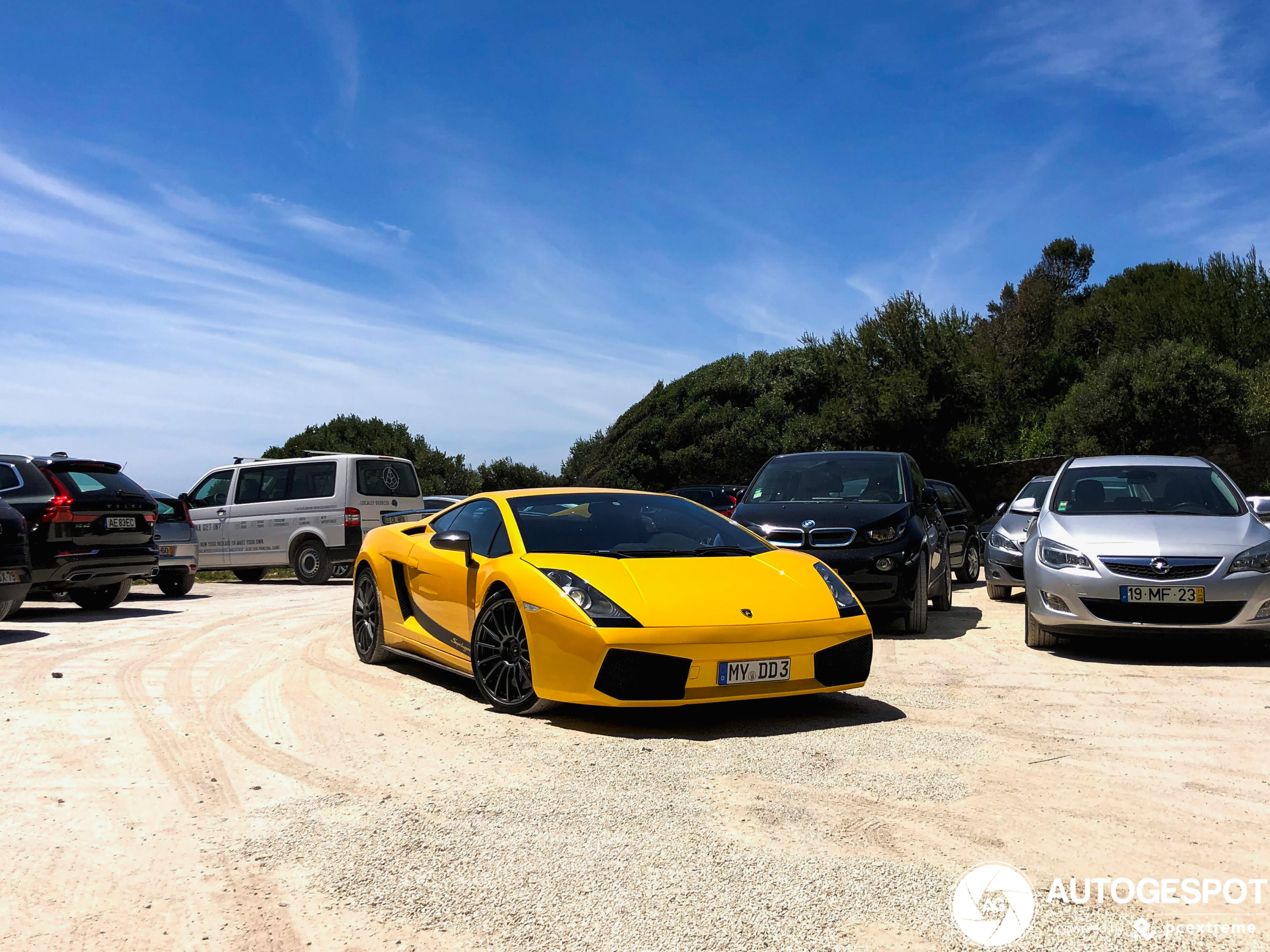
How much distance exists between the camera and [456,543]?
21.2 feet

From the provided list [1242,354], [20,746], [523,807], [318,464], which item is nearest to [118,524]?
[318,464]

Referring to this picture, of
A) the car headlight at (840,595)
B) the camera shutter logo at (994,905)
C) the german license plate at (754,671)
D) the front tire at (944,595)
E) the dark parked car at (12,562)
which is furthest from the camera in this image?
the front tire at (944,595)

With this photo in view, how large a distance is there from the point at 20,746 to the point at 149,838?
6.37 feet

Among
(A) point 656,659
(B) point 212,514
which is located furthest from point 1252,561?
(B) point 212,514

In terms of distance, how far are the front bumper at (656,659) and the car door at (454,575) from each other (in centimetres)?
78

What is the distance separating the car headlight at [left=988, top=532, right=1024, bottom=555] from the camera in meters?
12.3

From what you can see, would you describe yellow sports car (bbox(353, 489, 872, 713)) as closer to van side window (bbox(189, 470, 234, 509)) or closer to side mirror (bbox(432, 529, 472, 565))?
side mirror (bbox(432, 529, 472, 565))

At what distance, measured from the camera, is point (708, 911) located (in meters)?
3.17

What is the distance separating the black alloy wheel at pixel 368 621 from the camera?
25.6ft

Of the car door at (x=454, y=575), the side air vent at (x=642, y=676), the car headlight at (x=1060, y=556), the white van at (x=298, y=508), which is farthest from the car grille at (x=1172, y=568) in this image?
the white van at (x=298, y=508)

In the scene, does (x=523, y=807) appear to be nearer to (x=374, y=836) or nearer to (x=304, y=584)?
(x=374, y=836)

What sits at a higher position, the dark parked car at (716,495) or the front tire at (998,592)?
the dark parked car at (716,495)

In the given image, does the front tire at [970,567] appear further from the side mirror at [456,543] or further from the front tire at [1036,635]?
the side mirror at [456,543]

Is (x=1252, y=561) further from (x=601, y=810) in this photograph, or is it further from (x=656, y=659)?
(x=601, y=810)
